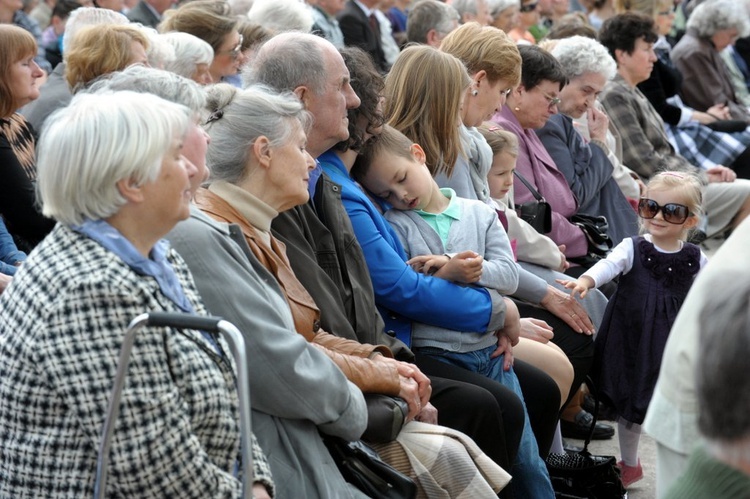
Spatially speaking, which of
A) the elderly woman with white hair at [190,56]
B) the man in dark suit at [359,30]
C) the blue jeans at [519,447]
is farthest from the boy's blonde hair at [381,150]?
the man in dark suit at [359,30]

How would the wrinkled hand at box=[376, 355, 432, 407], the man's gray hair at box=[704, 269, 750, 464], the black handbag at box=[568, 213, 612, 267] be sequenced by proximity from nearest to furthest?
the man's gray hair at box=[704, 269, 750, 464]
the wrinkled hand at box=[376, 355, 432, 407]
the black handbag at box=[568, 213, 612, 267]

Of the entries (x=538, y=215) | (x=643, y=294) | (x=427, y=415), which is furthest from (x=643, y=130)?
(x=427, y=415)

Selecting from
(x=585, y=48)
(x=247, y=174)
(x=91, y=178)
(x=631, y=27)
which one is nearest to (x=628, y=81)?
(x=631, y=27)

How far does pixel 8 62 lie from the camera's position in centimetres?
436

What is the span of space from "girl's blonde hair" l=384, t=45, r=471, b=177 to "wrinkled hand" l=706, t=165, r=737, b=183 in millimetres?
3496

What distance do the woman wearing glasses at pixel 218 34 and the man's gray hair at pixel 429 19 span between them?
2682 mm

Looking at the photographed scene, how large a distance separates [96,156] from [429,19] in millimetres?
6182

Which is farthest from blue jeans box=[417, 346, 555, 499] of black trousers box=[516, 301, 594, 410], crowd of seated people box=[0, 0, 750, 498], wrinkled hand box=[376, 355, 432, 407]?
black trousers box=[516, 301, 594, 410]

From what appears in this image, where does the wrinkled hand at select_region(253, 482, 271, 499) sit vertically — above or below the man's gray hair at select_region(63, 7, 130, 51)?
below

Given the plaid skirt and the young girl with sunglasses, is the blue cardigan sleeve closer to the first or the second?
the young girl with sunglasses

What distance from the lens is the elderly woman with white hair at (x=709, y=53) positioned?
365 inches

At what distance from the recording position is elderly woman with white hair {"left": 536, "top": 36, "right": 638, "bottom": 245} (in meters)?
6.01

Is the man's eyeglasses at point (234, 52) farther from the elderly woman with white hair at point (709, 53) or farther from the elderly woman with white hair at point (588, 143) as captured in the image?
the elderly woman with white hair at point (709, 53)

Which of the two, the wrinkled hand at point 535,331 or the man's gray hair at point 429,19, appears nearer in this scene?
the wrinkled hand at point 535,331
